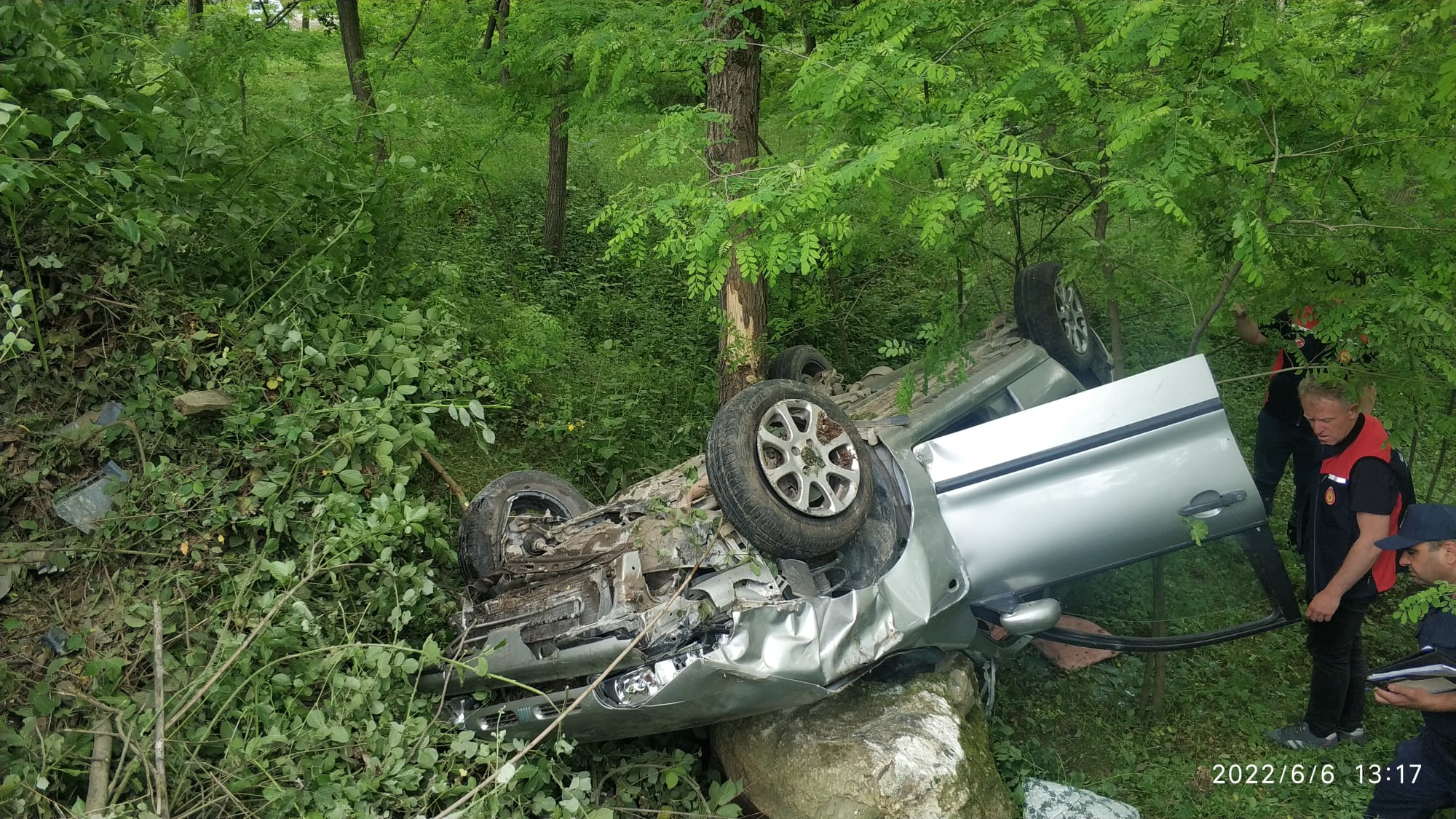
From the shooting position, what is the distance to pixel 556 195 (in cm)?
902

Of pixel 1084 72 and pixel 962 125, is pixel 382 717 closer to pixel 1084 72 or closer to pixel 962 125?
pixel 962 125

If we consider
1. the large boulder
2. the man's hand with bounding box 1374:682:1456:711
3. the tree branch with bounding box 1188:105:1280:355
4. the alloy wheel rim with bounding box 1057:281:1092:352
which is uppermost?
the tree branch with bounding box 1188:105:1280:355

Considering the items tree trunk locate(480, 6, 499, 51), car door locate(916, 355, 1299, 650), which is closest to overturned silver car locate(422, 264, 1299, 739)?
car door locate(916, 355, 1299, 650)

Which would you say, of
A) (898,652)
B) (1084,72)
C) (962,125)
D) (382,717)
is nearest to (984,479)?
(898,652)

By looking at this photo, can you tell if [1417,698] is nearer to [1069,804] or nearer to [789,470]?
[1069,804]

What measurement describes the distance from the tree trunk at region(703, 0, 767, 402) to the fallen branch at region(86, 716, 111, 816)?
3.46m

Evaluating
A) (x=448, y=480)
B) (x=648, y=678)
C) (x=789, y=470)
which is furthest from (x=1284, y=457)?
(x=448, y=480)

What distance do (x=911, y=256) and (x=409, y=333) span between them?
20.5 ft

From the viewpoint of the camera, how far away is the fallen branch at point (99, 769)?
3.05 metres

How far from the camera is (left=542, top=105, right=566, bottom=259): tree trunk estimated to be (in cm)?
867

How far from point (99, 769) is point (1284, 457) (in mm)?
6213

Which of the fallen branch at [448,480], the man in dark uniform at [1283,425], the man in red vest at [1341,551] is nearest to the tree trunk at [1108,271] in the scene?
the man in dark uniform at [1283,425]

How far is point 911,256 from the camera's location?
987 centimetres

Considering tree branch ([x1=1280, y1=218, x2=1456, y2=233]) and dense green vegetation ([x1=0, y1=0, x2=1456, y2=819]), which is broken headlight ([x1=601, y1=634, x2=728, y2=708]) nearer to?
dense green vegetation ([x1=0, y1=0, x2=1456, y2=819])
